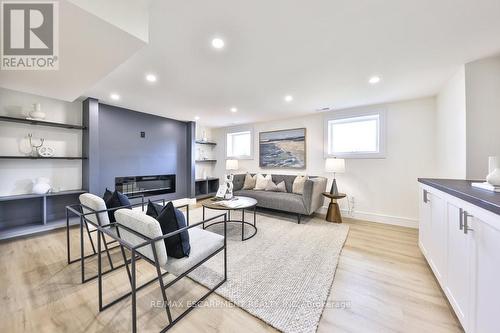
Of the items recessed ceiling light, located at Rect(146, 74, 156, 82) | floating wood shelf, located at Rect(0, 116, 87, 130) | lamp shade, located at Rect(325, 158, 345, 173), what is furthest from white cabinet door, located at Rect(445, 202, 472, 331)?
floating wood shelf, located at Rect(0, 116, 87, 130)

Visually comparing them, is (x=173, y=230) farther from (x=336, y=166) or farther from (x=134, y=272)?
(x=336, y=166)

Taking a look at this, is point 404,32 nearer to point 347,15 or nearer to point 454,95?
point 347,15

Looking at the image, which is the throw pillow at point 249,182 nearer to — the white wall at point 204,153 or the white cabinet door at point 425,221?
the white wall at point 204,153

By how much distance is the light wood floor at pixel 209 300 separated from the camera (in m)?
1.29

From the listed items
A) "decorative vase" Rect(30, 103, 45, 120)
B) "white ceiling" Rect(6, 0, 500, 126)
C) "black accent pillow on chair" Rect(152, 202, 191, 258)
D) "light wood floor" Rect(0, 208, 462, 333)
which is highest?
"white ceiling" Rect(6, 0, 500, 126)

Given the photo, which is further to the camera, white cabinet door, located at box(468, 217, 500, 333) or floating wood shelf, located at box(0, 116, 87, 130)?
floating wood shelf, located at box(0, 116, 87, 130)

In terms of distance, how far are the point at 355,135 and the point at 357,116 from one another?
382mm

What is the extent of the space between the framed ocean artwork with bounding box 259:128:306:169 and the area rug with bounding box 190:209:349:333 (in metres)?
1.81

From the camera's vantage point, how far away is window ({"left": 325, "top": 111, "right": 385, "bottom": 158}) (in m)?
3.51

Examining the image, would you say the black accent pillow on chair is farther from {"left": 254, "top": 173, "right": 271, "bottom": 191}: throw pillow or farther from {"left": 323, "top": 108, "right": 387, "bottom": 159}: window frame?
{"left": 323, "top": 108, "right": 387, "bottom": 159}: window frame

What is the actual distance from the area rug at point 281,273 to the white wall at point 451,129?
1.64 m

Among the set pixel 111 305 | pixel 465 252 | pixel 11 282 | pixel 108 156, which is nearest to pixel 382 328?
pixel 465 252

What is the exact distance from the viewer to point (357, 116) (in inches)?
145

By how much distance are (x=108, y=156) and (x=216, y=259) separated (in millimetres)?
3118
